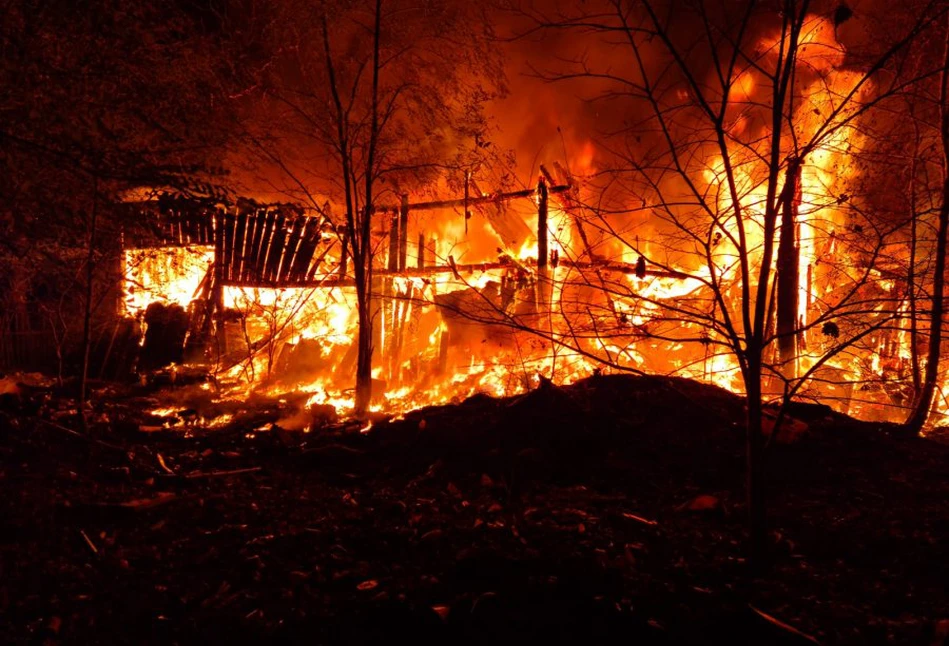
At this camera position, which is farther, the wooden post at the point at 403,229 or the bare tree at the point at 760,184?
the wooden post at the point at 403,229

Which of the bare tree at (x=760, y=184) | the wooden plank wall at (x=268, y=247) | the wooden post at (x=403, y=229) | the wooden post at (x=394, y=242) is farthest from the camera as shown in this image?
the wooden plank wall at (x=268, y=247)

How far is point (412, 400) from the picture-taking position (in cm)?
957

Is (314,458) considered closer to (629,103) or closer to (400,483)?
(400,483)

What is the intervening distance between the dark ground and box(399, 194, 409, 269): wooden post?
404 cm

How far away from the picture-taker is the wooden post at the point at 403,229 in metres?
10.1

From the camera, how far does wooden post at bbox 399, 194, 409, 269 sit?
10102 millimetres

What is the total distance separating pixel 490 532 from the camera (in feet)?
14.0

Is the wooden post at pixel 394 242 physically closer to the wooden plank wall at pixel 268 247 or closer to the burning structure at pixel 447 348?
the burning structure at pixel 447 348

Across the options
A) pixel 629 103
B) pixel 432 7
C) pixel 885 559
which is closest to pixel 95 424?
pixel 432 7

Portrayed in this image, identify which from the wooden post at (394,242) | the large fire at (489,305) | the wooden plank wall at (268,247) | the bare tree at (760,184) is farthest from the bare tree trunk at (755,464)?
the wooden plank wall at (268,247)

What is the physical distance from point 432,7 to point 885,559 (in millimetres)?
9033

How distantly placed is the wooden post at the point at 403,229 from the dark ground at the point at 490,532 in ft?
13.3

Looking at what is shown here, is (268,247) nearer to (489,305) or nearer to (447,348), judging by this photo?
(447,348)

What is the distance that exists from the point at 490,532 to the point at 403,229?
22.6 ft
